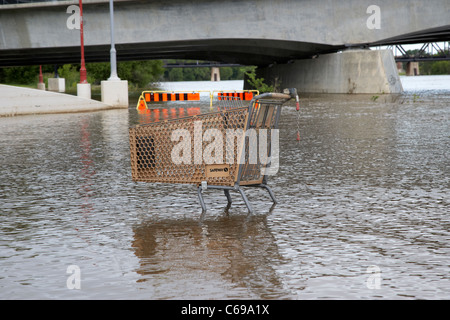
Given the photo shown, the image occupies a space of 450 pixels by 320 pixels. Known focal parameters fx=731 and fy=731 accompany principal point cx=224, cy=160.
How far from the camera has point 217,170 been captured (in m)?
7.75

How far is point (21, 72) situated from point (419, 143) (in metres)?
67.6

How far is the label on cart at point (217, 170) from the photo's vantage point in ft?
25.3

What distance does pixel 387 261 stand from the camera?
5508 millimetres

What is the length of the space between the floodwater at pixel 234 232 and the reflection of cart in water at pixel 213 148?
1.13 feet

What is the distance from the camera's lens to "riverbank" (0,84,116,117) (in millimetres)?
26619

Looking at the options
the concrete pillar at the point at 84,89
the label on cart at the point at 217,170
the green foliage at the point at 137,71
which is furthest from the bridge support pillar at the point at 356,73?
the green foliage at the point at 137,71

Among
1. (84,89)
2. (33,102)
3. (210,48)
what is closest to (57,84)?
(210,48)

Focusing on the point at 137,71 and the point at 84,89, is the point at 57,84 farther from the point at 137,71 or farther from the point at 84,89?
the point at 84,89

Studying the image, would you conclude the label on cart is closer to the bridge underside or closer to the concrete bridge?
the concrete bridge

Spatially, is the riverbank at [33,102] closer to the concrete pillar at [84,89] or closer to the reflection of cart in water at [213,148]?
the concrete pillar at [84,89]

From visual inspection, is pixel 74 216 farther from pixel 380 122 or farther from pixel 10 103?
pixel 10 103

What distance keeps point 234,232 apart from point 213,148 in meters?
1.34

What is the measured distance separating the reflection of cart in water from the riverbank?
19213 millimetres

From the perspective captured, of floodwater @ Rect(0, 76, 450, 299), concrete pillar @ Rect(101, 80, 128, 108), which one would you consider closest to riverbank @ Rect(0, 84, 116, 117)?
concrete pillar @ Rect(101, 80, 128, 108)
